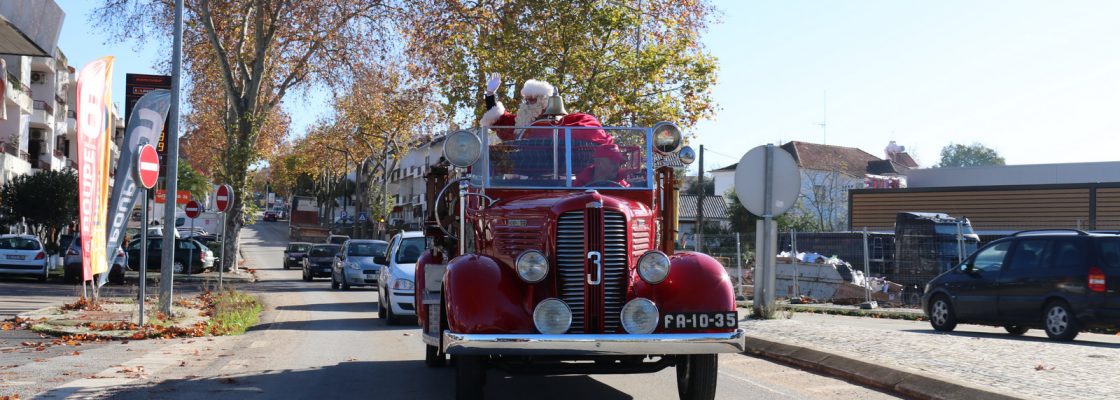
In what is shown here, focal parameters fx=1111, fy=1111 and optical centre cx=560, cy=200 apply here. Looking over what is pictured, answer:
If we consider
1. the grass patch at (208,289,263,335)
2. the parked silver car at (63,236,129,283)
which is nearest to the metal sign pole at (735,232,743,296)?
the grass patch at (208,289,263,335)

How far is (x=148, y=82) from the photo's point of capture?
1856 cm

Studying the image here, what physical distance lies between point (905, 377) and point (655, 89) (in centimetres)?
2234

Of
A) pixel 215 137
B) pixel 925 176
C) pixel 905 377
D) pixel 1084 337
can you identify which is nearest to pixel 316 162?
pixel 215 137

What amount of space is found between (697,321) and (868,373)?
3016mm

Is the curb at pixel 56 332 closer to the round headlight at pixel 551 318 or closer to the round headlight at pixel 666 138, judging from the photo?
the round headlight at pixel 666 138

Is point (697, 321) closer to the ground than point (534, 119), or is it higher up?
closer to the ground

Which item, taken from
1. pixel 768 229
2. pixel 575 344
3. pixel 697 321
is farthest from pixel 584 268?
pixel 768 229

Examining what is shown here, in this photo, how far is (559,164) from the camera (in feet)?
29.9

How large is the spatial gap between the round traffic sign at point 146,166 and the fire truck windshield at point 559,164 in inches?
302

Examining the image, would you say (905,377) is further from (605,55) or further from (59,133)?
(59,133)

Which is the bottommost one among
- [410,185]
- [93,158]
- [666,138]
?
[666,138]

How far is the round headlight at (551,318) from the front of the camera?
7.36 metres

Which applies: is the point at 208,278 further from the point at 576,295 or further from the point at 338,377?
the point at 576,295

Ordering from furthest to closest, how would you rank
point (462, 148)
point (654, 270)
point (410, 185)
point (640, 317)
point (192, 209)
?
point (410, 185)
point (192, 209)
point (462, 148)
point (654, 270)
point (640, 317)
